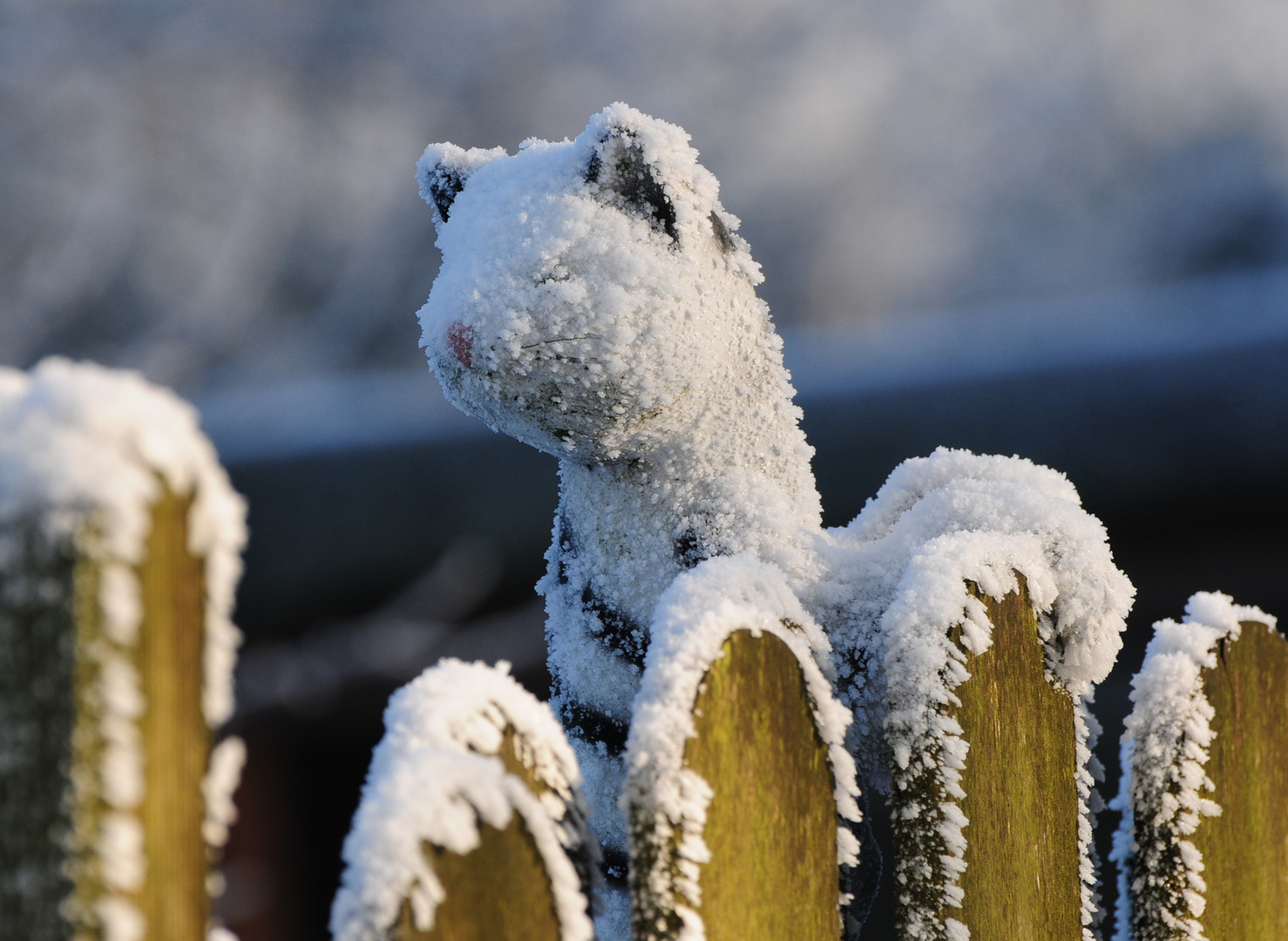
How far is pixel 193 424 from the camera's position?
0.46 metres

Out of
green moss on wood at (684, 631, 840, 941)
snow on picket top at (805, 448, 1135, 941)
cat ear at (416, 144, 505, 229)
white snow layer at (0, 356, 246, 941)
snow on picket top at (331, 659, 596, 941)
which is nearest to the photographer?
white snow layer at (0, 356, 246, 941)

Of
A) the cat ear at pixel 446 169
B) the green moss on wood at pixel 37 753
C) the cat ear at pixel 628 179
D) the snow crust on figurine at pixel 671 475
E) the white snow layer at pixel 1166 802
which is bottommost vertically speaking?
the green moss on wood at pixel 37 753

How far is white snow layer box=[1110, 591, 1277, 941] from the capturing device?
981mm

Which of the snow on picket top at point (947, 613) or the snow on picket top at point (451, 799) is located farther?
the snow on picket top at point (947, 613)

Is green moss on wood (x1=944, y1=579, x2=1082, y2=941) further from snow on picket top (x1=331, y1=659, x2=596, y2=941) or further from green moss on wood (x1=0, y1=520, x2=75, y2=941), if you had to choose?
green moss on wood (x1=0, y1=520, x2=75, y2=941)

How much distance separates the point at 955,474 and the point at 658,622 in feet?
1.94

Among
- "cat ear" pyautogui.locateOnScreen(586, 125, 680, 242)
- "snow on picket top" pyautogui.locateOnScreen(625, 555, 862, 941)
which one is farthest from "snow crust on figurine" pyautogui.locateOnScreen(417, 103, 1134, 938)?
"snow on picket top" pyautogui.locateOnScreen(625, 555, 862, 941)

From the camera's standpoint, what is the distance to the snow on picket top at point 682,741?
646mm

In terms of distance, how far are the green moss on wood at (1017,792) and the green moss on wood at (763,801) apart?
0.53 feet

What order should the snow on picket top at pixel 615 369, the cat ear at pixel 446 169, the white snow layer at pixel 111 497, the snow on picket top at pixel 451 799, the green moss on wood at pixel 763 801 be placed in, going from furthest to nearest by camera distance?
1. the cat ear at pixel 446 169
2. the snow on picket top at pixel 615 369
3. the green moss on wood at pixel 763 801
4. the snow on picket top at pixel 451 799
5. the white snow layer at pixel 111 497

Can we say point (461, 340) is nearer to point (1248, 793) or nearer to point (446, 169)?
point (446, 169)

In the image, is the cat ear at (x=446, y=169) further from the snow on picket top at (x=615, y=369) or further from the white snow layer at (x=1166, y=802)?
the white snow layer at (x=1166, y=802)

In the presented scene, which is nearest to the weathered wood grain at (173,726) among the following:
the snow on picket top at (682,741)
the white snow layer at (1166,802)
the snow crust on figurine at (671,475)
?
the snow on picket top at (682,741)

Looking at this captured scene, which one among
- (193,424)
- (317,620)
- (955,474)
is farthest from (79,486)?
(317,620)
